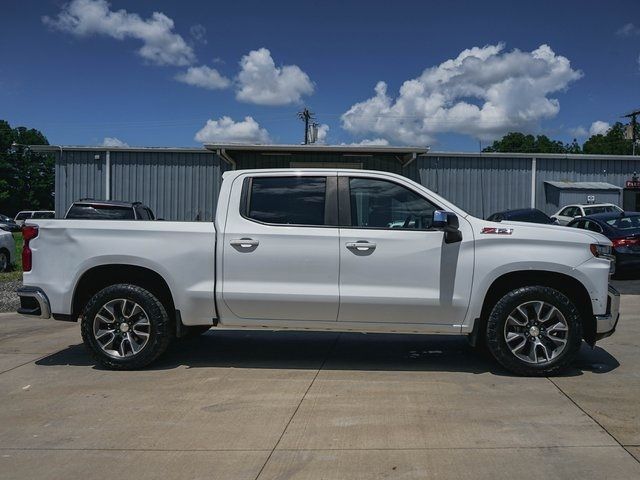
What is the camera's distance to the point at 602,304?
18.6 feet

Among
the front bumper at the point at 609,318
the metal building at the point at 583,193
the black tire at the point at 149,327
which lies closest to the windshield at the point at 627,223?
the front bumper at the point at 609,318

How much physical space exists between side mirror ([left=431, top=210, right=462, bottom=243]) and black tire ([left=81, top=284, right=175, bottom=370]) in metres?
2.80

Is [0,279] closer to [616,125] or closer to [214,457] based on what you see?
[214,457]

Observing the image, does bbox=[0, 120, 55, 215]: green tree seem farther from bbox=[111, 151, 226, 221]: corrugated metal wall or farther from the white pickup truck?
the white pickup truck

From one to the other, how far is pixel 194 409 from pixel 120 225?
2.07 metres

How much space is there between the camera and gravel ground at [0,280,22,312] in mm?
10617

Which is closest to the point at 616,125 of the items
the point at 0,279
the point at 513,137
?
the point at 513,137

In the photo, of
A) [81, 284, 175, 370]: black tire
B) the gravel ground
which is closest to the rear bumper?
[81, 284, 175, 370]: black tire

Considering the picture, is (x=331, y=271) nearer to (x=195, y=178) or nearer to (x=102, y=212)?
(x=102, y=212)

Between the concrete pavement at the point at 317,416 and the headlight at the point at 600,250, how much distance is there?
1212 mm

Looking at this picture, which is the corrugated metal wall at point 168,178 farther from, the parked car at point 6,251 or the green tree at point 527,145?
the green tree at point 527,145

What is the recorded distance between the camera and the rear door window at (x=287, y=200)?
5.95 m

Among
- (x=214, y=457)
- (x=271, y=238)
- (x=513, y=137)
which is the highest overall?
(x=513, y=137)

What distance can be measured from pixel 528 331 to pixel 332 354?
2261 mm
